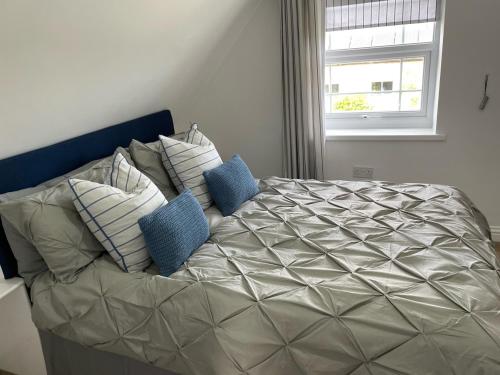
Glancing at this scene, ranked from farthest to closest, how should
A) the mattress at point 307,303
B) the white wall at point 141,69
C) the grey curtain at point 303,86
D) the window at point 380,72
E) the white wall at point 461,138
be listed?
the window at point 380,72
the grey curtain at point 303,86
the white wall at point 461,138
the white wall at point 141,69
the mattress at point 307,303

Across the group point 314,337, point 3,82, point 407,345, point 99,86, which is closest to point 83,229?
point 3,82

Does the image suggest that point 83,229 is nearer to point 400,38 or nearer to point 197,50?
point 197,50

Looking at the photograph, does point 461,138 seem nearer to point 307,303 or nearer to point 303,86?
point 303,86

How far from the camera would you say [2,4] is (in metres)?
1.21

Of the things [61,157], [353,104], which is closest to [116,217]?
[61,157]

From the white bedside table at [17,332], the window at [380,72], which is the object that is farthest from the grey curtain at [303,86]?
the white bedside table at [17,332]

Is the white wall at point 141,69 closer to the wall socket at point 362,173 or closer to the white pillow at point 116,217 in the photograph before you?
the white pillow at point 116,217

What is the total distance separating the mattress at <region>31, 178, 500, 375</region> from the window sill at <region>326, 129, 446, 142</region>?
1.20 meters

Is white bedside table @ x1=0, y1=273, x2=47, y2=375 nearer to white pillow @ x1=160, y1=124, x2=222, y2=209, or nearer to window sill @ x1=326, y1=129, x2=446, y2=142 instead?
white pillow @ x1=160, y1=124, x2=222, y2=209

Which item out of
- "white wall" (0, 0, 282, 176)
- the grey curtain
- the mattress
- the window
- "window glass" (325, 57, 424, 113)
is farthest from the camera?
"window glass" (325, 57, 424, 113)

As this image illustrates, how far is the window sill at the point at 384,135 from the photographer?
288cm

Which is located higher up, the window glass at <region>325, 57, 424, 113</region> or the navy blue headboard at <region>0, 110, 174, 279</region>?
the window glass at <region>325, 57, 424, 113</region>

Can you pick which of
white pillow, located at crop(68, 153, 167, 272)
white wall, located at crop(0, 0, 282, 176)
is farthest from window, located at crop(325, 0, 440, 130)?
white pillow, located at crop(68, 153, 167, 272)

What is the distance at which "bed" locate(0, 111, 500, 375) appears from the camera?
117 centimetres
